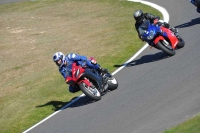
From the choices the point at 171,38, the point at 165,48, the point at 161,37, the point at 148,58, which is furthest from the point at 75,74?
the point at 148,58

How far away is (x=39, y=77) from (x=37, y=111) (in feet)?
12.2

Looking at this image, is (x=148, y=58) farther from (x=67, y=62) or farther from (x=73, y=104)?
(x=67, y=62)

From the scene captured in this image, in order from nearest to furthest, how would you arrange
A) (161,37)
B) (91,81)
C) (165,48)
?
(91,81)
(165,48)
(161,37)

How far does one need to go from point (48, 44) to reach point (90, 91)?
32.7 feet

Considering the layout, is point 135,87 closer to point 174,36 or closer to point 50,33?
point 174,36

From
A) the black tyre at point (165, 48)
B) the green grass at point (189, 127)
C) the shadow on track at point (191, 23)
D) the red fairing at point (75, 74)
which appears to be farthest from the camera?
the shadow on track at point (191, 23)

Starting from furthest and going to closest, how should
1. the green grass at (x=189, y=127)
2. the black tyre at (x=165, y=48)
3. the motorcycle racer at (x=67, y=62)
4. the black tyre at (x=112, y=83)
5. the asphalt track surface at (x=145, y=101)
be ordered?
1. the black tyre at (x=165, y=48)
2. the black tyre at (x=112, y=83)
3. the motorcycle racer at (x=67, y=62)
4. the asphalt track surface at (x=145, y=101)
5. the green grass at (x=189, y=127)

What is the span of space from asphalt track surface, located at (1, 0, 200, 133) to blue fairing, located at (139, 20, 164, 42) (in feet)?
2.18

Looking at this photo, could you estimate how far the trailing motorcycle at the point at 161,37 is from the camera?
54.4ft

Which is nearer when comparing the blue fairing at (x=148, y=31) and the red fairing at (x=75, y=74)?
the red fairing at (x=75, y=74)

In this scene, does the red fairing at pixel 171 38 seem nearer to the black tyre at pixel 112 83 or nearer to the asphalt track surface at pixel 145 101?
the asphalt track surface at pixel 145 101

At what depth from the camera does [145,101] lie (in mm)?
13430

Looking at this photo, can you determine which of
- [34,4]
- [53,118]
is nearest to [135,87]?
[53,118]

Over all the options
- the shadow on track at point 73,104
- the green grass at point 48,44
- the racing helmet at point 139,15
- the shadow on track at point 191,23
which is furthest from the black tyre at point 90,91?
the shadow on track at point 191,23
